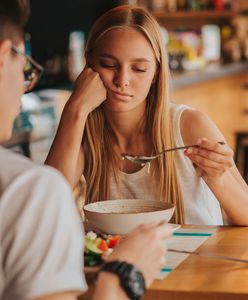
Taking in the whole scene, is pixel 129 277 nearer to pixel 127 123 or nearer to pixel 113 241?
pixel 113 241

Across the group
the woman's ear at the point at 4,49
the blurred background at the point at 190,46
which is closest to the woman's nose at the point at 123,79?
the woman's ear at the point at 4,49

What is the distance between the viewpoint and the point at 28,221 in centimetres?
110

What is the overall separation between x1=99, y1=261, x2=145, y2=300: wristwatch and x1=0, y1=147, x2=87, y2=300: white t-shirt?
0.65 feet

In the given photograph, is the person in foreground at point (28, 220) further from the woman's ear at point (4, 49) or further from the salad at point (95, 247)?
the salad at point (95, 247)

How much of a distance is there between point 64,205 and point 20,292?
14cm

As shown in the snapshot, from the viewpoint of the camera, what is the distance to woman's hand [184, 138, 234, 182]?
2.07m

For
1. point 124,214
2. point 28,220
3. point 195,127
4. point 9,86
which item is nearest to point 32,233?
point 28,220

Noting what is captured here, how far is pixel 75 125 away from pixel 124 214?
1.55 ft

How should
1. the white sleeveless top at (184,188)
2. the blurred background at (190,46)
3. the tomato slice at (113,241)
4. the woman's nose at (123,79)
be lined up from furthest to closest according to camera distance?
the blurred background at (190,46) → the white sleeveless top at (184,188) → the woman's nose at (123,79) → the tomato slice at (113,241)

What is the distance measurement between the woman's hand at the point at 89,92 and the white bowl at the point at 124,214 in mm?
341

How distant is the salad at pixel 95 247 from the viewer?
1758mm

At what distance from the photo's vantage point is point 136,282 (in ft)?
4.36

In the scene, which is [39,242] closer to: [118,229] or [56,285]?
[56,285]

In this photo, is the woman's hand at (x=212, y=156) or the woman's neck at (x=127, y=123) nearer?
the woman's hand at (x=212, y=156)
